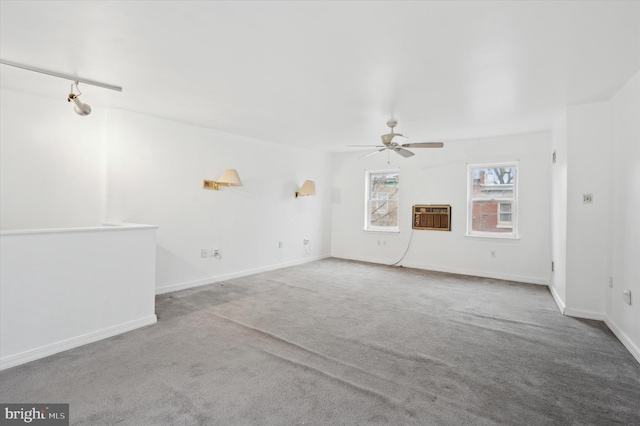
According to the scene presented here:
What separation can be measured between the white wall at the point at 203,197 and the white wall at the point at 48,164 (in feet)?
0.73

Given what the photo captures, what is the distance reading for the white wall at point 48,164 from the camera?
3.50 m

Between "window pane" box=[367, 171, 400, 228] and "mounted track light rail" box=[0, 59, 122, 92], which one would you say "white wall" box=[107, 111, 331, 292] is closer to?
"mounted track light rail" box=[0, 59, 122, 92]

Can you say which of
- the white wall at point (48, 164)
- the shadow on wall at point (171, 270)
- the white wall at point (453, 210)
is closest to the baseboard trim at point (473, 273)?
the white wall at point (453, 210)

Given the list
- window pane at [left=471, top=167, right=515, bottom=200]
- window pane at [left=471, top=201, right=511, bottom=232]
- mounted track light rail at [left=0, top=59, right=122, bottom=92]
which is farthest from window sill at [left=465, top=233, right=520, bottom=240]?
mounted track light rail at [left=0, top=59, right=122, bottom=92]

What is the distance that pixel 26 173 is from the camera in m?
3.60

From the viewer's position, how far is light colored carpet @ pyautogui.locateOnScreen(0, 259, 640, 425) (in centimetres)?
197

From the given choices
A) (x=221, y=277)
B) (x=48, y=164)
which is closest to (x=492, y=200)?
(x=221, y=277)

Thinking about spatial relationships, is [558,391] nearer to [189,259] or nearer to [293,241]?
[189,259]

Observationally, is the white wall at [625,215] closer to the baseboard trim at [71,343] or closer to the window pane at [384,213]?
the window pane at [384,213]

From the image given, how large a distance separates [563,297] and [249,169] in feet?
16.4

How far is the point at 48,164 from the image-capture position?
3.75 m

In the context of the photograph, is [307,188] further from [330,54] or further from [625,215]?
[625,215]

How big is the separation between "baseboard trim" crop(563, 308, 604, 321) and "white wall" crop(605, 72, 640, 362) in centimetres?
12

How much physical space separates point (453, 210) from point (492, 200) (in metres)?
0.68
